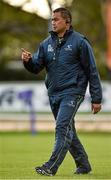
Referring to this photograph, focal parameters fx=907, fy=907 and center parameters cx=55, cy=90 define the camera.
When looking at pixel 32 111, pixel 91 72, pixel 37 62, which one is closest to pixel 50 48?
pixel 37 62

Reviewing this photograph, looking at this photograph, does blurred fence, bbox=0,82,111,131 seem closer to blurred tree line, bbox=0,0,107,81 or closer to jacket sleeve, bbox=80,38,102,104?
jacket sleeve, bbox=80,38,102,104

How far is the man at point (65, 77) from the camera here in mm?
11219

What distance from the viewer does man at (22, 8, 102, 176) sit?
11.2 m

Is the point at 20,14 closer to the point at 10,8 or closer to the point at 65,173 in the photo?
the point at 10,8

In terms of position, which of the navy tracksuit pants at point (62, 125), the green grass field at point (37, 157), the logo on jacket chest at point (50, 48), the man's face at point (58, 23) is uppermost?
the man's face at point (58, 23)

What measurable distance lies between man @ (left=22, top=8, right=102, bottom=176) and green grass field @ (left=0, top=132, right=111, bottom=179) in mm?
402

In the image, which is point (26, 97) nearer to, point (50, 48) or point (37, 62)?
point (37, 62)

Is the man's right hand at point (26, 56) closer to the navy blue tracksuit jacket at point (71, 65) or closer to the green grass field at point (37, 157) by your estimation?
the navy blue tracksuit jacket at point (71, 65)

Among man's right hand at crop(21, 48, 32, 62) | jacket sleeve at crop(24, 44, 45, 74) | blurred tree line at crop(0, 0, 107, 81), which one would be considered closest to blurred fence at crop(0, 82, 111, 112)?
jacket sleeve at crop(24, 44, 45, 74)

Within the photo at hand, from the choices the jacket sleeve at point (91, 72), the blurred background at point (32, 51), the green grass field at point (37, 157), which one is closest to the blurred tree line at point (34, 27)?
the blurred background at point (32, 51)

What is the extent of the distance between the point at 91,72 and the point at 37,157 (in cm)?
494

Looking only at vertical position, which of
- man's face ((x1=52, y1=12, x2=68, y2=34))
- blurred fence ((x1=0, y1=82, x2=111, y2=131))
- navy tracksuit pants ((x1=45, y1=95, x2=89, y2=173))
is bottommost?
blurred fence ((x1=0, y1=82, x2=111, y2=131))

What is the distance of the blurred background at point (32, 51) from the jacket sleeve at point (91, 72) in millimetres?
14987

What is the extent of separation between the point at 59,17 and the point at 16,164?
131 inches
